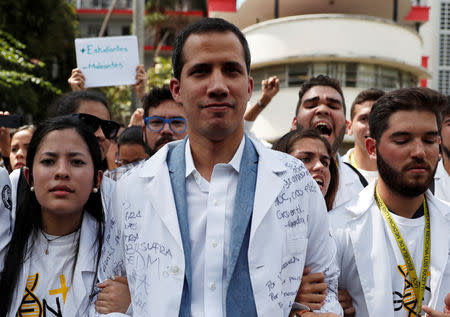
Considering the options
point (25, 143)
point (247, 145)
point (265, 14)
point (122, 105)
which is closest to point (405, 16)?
point (265, 14)

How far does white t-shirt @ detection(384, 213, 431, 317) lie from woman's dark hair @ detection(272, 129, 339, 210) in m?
0.86

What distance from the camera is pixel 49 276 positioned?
9.16ft

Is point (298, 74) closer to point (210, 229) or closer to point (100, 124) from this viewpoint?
point (100, 124)

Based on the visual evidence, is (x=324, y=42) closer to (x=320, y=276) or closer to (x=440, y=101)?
(x=440, y=101)

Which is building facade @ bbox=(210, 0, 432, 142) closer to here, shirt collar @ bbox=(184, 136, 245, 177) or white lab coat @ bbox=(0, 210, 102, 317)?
white lab coat @ bbox=(0, 210, 102, 317)

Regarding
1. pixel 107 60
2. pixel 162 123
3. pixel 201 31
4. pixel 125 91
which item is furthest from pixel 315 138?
pixel 125 91

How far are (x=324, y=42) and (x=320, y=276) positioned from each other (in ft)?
52.3

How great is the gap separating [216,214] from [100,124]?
176cm

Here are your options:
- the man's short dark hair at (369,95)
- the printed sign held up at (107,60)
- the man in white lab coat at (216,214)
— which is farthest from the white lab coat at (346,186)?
the printed sign held up at (107,60)

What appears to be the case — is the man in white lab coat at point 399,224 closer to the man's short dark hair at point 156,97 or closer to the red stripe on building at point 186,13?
the man's short dark hair at point 156,97

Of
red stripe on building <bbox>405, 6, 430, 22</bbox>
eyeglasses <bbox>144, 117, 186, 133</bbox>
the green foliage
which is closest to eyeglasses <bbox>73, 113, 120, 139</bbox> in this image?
eyeglasses <bbox>144, 117, 186, 133</bbox>

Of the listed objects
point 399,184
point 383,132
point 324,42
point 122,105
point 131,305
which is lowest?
point 131,305

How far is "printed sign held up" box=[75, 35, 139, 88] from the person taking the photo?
205 inches

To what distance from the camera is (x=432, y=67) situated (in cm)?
2866
